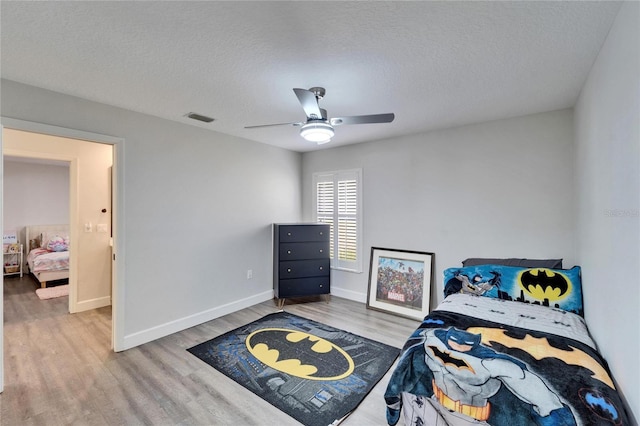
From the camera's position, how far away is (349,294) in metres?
4.33

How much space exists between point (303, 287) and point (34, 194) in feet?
21.2

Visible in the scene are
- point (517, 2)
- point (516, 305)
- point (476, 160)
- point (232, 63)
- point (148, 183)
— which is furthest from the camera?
point (476, 160)

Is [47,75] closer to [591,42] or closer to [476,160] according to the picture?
[591,42]

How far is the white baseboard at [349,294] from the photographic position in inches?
165

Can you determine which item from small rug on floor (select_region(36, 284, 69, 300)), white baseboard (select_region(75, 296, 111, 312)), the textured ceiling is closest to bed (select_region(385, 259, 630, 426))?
the textured ceiling

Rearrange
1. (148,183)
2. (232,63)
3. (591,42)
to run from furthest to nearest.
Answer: (148,183) → (232,63) → (591,42)

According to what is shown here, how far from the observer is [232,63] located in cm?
191

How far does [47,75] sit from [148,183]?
1.17m

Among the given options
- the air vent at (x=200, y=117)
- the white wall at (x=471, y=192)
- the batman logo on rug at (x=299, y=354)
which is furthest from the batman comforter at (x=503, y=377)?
the air vent at (x=200, y=117)

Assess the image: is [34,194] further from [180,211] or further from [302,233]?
[302,233]

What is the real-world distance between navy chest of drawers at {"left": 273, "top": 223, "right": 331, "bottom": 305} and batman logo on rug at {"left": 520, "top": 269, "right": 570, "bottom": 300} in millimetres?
2494

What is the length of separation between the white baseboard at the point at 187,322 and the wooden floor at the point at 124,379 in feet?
0.25

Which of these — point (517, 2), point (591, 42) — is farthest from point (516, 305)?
point (517, 2)

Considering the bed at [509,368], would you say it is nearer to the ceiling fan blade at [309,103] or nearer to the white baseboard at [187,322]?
the ceiling fan blade at [309,103]
